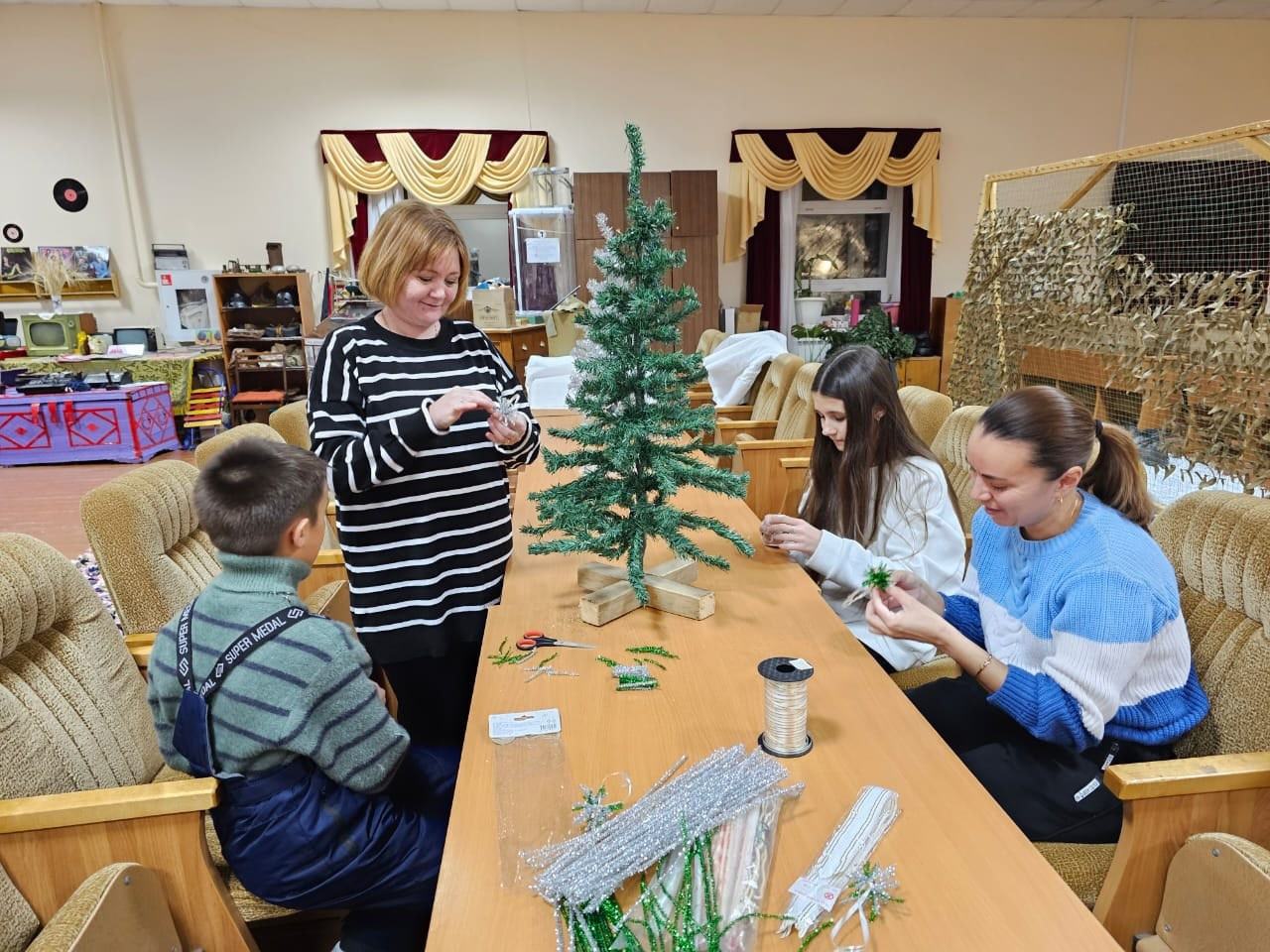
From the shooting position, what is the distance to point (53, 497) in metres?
5.12

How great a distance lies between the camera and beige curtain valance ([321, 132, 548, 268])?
667cm

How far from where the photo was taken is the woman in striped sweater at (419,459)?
1556 mm

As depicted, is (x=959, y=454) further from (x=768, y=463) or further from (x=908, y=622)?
(x=908, y=622)

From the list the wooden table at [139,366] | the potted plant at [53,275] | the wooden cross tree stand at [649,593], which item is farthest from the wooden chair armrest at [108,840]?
the potted plant at [53,275]

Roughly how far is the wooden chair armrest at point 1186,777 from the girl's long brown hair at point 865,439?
786mm

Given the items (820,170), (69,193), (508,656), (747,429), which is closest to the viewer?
(508,656)

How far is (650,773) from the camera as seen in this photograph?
3.44ft

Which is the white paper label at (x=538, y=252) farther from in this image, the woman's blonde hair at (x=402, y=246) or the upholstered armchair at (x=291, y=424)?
the woman's blonde hair at (x=402, y=246)

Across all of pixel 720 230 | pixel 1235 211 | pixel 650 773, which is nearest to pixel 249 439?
pixel 650 773

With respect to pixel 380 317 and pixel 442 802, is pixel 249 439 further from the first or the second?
pixel 442 802

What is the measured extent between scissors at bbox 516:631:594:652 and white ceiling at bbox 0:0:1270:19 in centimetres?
660

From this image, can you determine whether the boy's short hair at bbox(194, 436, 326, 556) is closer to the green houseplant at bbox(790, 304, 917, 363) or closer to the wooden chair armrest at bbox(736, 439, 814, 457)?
the wooden chair armrest at bbox(736, 439, 814, 457)

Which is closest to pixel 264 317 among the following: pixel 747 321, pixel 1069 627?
pixel 747 321

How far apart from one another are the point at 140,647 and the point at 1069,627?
72.0 inches
